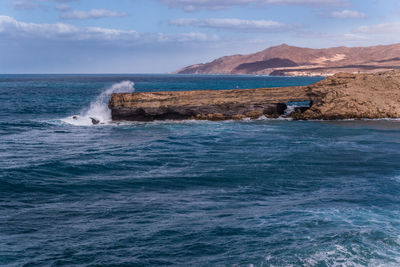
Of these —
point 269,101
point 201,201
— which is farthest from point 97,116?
point 201,201

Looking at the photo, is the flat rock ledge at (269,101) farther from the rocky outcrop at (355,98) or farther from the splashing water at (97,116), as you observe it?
the splashing water at (97,116)

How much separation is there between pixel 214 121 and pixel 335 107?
8.16 m

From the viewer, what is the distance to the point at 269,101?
27.2m

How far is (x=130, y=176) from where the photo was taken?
1217 centimetres

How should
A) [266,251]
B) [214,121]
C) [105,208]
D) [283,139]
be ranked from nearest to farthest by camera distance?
[266,251] < [105,208] < [283,139] < [214,121]

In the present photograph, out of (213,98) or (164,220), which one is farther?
(213,98)

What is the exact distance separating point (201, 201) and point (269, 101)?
1853cm

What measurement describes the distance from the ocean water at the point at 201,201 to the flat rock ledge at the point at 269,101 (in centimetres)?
756

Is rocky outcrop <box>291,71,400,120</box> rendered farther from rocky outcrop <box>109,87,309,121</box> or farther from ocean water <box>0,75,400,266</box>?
ocean water <box>0,75,400,266</box>

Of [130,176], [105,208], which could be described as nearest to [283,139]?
[130,176]

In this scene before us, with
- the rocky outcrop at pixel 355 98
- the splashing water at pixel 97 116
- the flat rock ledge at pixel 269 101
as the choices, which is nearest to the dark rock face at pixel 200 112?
the flat rock ledge at pixel 269 101

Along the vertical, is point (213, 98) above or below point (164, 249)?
above

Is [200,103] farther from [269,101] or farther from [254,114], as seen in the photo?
[269,101]

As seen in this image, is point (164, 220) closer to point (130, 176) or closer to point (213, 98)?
point (130, 176)
